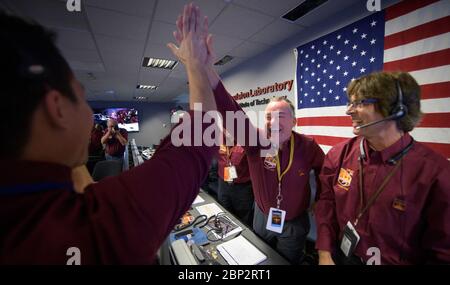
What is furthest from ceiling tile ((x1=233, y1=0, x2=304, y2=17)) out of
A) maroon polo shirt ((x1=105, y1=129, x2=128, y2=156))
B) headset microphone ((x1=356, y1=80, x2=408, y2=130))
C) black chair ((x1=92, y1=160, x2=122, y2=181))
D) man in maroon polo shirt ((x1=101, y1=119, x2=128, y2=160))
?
maroon polo shirt ((x1=105, y1=129, x2=128, y2=156))

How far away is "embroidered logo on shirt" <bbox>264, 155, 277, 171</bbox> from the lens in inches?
57.0

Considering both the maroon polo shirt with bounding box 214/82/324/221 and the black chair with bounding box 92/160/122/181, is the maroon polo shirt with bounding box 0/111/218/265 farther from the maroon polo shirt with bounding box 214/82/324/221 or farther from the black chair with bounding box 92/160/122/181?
the black chair with bounding box 92/160/122/181

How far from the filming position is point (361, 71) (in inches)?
76.5

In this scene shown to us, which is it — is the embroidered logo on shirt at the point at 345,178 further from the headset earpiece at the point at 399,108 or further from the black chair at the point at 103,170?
the black chair at the point at 103,170

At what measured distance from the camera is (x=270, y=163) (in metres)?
1.46

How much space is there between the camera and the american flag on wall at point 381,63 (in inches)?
57.8

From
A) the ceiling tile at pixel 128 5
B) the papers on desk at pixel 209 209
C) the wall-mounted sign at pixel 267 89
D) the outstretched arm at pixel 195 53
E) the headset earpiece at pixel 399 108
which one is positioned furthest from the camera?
the wall-mounted sign at pixel 267 89

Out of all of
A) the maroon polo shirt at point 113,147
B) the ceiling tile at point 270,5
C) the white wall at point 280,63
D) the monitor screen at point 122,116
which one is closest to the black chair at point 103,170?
the maroon polo shirt at point 113,147

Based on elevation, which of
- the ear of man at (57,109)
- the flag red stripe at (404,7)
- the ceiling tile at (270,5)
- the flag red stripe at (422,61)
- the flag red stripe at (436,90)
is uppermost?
the ceiling tile at (270,5)

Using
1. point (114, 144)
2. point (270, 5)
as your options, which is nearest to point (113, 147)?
point (114, 144)

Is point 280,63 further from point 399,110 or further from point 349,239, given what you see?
point 349,239

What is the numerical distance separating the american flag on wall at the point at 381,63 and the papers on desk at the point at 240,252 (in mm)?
1678

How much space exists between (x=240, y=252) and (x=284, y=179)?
24.2 inches
